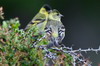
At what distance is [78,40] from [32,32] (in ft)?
21.6

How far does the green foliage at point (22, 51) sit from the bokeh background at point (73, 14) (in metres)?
6.30

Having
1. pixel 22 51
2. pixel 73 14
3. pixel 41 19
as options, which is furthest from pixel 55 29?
pixel 73 14

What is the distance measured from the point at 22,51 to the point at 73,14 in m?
8.21

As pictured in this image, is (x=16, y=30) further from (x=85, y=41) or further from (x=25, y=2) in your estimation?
(x=25, y=2)

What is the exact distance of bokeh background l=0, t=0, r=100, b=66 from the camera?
10.3 meters

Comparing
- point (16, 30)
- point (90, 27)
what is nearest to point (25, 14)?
point (90, 27)

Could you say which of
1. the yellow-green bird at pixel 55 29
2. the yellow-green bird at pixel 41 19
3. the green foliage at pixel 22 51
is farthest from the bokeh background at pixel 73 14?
the green foliage at pixel 22 51

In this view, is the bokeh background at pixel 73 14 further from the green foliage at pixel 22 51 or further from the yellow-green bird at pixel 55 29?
the green foliage at pixel 22 51

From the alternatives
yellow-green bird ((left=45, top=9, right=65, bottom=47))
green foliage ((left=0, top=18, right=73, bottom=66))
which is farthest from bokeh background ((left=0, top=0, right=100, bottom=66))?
green foliage ((left=0, top=18, right=73, bottom=66))

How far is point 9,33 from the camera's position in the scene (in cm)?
344

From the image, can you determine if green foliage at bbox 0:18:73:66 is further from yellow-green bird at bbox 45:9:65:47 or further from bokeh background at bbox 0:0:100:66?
bokeh background at bbox 0:0:100:66

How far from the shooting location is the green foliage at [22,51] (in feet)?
10.6

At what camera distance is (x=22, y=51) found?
3.34 meters

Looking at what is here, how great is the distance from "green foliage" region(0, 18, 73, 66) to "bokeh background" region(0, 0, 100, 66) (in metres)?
6.30
